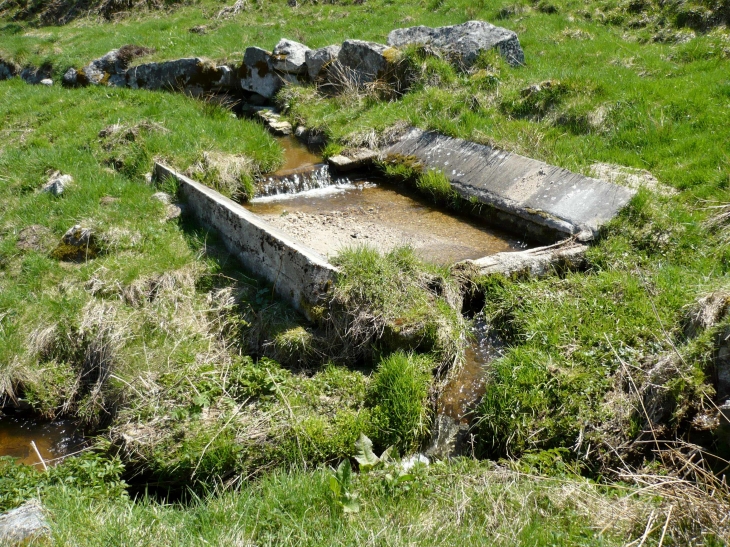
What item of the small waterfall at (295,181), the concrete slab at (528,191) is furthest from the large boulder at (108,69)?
the concrete slab at (528,191)

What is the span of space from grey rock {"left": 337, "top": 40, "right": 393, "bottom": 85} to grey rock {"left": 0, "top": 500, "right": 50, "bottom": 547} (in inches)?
353

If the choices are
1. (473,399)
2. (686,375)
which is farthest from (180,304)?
(686,375)

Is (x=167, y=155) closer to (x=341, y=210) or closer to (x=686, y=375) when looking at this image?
(x=341, y=210)

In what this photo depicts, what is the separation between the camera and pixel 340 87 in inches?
443

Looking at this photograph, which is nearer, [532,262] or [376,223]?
[532,262]

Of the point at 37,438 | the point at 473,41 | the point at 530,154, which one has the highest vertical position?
the point at 473,41

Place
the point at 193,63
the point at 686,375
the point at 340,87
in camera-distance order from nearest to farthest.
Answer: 1. the point at 686,375
2. the point at 340,87
3. the point at 193,63

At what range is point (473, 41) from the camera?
10.7m

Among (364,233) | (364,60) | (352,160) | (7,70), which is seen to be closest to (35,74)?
(7,70)

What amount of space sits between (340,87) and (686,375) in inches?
340

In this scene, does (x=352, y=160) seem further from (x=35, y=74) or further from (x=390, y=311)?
(x=35, y=74)

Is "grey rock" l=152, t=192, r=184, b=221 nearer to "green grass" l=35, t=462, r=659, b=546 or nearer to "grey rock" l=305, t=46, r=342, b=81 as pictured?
"green grass" l=35, t=462, r=659, b=546

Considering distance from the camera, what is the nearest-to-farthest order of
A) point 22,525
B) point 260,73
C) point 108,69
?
point 22,525, point 260,73, point 108,69

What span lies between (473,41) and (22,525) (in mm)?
9908
